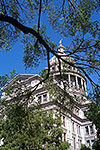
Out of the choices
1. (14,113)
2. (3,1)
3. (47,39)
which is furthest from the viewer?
(14,113)

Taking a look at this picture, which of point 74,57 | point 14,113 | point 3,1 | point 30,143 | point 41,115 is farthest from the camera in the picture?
point 41,115

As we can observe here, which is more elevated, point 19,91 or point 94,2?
point 94,2

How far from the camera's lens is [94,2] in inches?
324

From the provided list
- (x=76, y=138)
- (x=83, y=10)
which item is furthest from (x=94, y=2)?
(x=76, y=138)

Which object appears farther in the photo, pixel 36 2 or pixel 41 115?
pixel 41 115

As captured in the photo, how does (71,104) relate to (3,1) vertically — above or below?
below

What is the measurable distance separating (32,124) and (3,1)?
11645 millimetres

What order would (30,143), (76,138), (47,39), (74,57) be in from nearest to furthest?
(74,57) < (47,39) < (30,143) < (76,138)

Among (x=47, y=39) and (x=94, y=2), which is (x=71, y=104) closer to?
(x=47, y=39)

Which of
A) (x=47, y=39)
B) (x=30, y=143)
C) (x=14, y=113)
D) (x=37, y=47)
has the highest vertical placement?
(x=47, y=39)

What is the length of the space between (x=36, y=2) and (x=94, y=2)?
2793 mm

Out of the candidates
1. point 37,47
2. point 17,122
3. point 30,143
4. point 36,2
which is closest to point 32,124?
point 30,143

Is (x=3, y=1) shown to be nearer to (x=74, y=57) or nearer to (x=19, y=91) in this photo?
(x=74, y=57)

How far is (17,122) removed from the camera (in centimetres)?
1158
